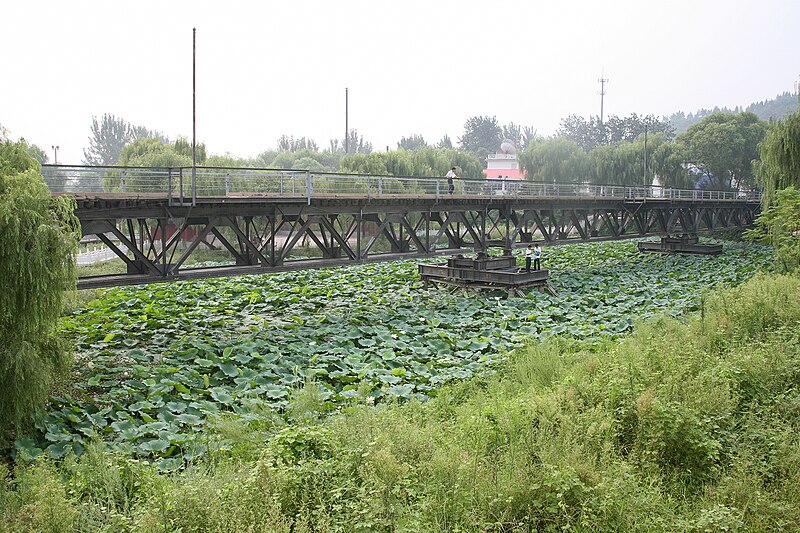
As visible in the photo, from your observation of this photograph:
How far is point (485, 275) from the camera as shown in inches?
1011

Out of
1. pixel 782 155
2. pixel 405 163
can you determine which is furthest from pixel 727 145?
pixel 782 155

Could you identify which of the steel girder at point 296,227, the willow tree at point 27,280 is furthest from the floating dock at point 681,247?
the willow tree at point 27,280

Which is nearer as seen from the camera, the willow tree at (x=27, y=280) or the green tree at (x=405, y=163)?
the willow tree at (x=27, y=280)

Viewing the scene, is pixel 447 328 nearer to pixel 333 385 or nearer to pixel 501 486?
pixel 333 385

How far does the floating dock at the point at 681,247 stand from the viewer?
40.2 meters

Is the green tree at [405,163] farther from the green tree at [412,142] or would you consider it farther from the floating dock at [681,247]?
the green tree at [412,142]

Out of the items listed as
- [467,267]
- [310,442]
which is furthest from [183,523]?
[467,267]

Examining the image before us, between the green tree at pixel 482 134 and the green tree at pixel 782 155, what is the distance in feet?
351

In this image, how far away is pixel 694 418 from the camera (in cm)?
968

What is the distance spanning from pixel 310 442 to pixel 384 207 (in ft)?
45.1

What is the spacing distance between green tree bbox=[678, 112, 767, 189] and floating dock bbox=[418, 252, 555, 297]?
43.1 meters

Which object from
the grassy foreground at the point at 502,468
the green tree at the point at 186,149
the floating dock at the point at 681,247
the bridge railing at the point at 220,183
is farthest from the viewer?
the green tree at the point at 186,149

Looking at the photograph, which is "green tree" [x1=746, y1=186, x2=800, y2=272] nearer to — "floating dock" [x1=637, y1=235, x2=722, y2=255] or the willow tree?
"floating dock" [x1=637, y1=235, x2=722, y2=255]

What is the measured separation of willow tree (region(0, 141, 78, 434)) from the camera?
10.2 meters
